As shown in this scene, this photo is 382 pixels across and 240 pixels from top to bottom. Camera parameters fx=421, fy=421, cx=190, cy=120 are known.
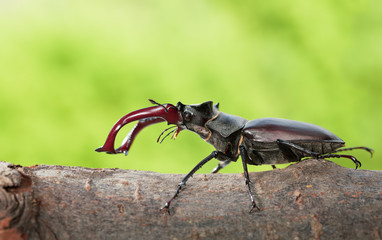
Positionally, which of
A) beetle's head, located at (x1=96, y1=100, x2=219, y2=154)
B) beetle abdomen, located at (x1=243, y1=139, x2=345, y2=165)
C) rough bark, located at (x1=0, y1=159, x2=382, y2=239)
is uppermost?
beetle's head, located at (x1=96, y1=100, x2=219, y2=154)

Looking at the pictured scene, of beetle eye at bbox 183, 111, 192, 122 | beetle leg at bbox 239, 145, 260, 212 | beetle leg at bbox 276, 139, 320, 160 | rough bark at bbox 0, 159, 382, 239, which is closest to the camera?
rough bark at bbox 0, 159, 382, 239

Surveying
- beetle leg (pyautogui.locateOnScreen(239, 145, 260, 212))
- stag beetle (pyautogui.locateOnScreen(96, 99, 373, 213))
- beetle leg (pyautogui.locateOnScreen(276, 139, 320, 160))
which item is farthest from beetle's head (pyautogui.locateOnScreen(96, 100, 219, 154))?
beetle leg (pyautogui.locateOnScreen(276, 139, 320, 160))

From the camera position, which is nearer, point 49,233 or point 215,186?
point 49,233

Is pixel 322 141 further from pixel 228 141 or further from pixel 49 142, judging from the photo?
pixel 49 142

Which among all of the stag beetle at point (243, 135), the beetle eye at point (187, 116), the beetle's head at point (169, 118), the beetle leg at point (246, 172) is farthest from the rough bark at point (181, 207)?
the beetle eye at point (187, 116)

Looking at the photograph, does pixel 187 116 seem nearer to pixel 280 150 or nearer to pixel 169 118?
pixel 169 118

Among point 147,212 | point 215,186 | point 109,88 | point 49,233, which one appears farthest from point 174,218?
point 109,88

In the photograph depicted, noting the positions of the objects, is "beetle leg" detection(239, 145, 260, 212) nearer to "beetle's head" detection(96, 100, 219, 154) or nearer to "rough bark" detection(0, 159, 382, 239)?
"rough bark" detection(0, 159, 382, 239)
